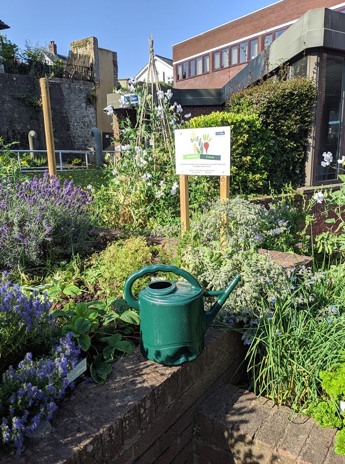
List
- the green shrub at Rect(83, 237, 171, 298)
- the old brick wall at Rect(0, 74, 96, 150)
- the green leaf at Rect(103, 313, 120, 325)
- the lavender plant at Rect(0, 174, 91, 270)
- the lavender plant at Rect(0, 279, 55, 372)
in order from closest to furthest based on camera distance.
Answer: the lavender plant at Rect(0, 279, 55, 372), the green leaf at Rect(103, 313, 120, 325), the green shrub at Rect(83, 237, 171, 298), the lavender plant at Rect(0, 174, 91, 270), the old brick wall at Rect(0, 74, 96, 150)

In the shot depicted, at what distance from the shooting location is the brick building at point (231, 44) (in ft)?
69.8

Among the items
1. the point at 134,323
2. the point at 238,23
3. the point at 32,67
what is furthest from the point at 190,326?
the point at 238,23

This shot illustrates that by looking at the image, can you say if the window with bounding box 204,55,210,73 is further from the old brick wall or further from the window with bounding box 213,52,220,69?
the old brick wall

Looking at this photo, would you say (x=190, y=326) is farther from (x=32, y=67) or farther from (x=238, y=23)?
(x=238, y=23)

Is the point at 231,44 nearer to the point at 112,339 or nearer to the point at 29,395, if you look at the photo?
the point at 112,339

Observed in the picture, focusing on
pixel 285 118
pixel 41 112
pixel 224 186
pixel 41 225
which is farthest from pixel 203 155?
pixel 41 112

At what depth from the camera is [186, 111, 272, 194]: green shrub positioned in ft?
19.5

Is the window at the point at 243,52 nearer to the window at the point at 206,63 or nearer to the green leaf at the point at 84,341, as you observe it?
the window at the point at 206,63

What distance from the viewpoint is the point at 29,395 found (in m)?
1.34

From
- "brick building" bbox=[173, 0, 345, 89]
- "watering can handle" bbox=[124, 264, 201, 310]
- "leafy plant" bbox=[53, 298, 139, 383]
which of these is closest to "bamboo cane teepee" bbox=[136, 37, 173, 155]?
"leafy plant" bbox=[53, 298, 139, 383]

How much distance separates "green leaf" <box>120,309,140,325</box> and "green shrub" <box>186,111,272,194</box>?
3.90m

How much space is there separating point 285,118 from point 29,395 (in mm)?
7541

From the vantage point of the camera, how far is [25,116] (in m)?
20.1

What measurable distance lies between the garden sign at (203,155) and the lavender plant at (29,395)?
83.9 inches
